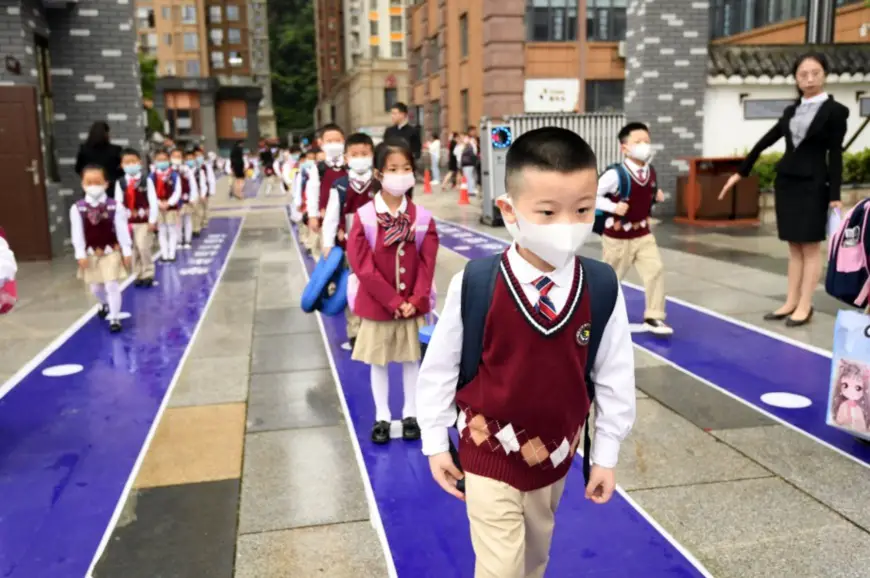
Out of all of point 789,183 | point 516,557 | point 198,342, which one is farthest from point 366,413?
point 789,183

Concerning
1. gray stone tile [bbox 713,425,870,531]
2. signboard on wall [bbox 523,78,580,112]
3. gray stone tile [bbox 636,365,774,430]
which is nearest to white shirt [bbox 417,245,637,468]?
gray stone tile [bbox 713,425,870,531]

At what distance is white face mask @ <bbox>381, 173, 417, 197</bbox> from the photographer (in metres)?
4.50

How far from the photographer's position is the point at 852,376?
177 inches

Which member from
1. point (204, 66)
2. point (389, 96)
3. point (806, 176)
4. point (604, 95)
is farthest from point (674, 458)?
point (204, 66)

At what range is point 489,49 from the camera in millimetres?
27234

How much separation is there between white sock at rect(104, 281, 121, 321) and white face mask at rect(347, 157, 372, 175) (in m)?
3.31

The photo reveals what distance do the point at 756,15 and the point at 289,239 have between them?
20.0 m

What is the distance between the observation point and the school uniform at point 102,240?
7.63 m

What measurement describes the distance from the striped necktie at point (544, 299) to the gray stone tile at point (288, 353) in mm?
4608

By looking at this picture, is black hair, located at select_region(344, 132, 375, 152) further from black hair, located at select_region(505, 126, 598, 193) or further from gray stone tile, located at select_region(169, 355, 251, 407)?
black hair, located at select_region(505, 126, 598, 193)

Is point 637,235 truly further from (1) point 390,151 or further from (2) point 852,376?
(1) point 390,151

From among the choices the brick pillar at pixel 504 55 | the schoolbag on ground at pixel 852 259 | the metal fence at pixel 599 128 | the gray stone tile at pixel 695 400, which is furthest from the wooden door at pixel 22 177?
the brick pillar at pixel 504 55

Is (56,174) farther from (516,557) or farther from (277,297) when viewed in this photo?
(516,557)

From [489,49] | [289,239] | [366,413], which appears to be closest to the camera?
[366,413]
